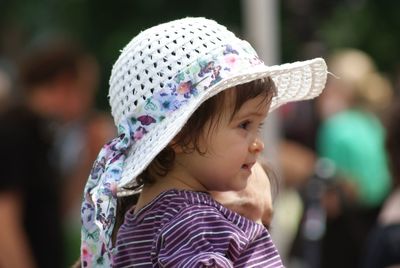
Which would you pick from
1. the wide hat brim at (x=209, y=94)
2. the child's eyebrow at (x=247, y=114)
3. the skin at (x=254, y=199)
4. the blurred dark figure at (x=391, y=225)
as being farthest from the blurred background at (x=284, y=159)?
the child's eyebrow at (x=247, y=114)

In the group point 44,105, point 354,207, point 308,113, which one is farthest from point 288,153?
point 44,105

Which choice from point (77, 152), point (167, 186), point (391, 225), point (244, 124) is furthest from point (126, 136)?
point (77, 152)

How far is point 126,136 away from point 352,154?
6211mm

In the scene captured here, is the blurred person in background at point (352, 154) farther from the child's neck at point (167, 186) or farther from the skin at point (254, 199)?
the child's neck at point (167, 186)

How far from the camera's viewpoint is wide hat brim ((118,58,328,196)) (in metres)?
2.81

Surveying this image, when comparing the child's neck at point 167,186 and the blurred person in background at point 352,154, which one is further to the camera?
the blurred person in background at point 352,154

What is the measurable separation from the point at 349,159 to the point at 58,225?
9.34 ft

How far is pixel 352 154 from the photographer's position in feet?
29.7

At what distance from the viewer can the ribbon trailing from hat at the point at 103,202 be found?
2957 millimetres

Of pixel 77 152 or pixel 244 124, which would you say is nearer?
pixel 244 124

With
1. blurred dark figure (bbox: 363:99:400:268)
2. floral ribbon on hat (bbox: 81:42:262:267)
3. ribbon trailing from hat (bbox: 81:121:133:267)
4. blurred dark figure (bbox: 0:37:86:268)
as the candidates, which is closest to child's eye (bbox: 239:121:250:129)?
floral ribbon on hat (bbox: 81:42:262:267)

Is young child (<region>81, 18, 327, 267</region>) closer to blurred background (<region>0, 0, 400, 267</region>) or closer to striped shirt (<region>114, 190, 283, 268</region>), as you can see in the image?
striped shirt (<region>114, 190, 283, 268</region>)

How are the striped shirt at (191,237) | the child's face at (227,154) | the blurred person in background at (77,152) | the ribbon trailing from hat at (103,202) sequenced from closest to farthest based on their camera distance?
1. the striped shirt at (191,237)
2. the child's face at (227,154)
3. the ribbon trailing from hat at (103,202)
4. the blurred person in background at (77,152)

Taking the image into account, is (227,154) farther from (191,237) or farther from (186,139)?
(191,237)
